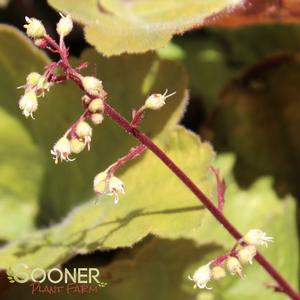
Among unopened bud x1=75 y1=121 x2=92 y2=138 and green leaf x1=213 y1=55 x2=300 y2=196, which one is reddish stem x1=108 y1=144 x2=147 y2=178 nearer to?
unopened bud x1=75 y1=121 x2=92 y2=138

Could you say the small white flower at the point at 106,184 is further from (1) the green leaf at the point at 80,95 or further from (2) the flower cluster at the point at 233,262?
(1) the green leaf at the point at 80,95

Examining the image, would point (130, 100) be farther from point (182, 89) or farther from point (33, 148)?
point (33, 148)

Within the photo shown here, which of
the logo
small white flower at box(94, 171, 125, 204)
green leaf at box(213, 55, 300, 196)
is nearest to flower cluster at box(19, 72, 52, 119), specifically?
small white flower at box(94, 171, 125, 204)

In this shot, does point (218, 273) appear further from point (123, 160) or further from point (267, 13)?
point (267, 13)

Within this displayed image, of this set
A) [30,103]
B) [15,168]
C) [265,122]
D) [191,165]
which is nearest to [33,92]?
[30,103]

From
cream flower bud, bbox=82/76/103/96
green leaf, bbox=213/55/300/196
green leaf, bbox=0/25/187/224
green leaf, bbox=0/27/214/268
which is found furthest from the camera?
green leaf, bbox=213/55/300/196

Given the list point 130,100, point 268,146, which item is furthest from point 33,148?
point 268,146
